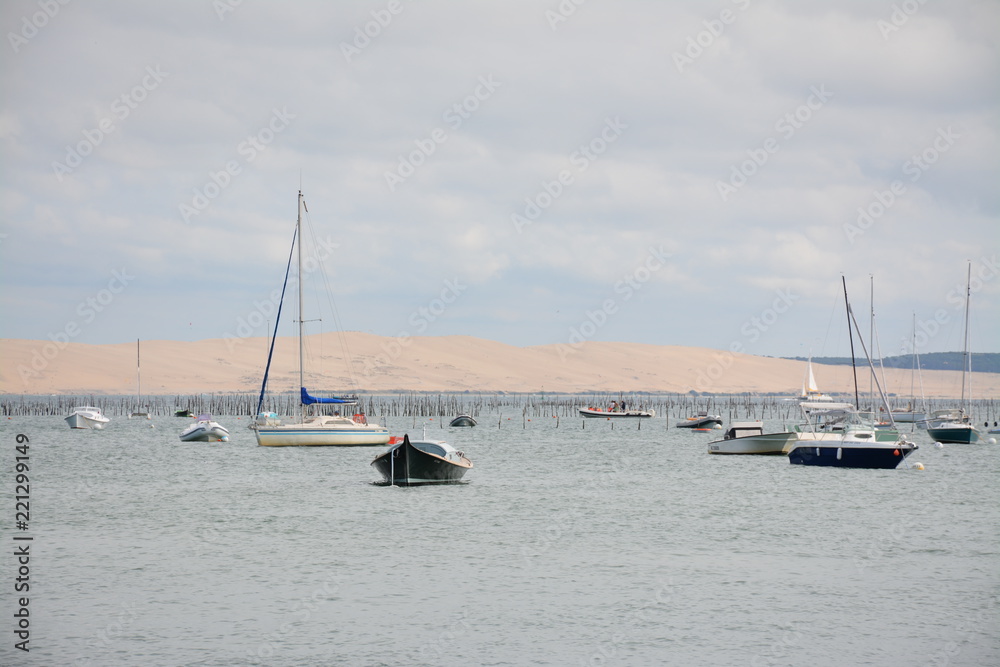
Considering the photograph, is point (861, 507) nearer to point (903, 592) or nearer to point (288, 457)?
point (903, 592)

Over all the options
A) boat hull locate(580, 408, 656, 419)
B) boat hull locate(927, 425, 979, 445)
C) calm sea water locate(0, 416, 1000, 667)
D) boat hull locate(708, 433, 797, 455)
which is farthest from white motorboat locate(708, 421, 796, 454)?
boat hull locate(580, 408, 656, 419)

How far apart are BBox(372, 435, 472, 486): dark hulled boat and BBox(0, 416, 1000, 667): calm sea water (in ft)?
5.78

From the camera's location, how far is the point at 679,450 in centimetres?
7650

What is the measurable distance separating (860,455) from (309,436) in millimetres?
33207

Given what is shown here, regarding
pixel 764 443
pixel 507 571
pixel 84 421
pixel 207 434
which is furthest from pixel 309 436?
pixel 507 571

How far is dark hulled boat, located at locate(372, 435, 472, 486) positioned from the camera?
44.8 m

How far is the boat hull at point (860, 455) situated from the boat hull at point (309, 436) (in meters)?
28.1

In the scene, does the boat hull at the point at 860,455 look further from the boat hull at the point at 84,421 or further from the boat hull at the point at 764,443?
the boat hull at the point at 84,421

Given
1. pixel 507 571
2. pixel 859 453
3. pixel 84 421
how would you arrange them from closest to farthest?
pixel 507 571 < pixel 859 453 < pixel 84 421

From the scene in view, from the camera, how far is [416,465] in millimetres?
44812

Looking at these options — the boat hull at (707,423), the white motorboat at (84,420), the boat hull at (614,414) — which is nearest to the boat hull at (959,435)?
the boat hull at (707,423)

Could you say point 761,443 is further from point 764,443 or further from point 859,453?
point 859,453

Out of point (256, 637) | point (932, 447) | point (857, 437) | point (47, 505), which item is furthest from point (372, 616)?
point (932, 447)

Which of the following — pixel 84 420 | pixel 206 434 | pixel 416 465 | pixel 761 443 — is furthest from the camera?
pixel 84 420
